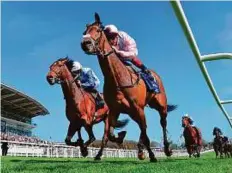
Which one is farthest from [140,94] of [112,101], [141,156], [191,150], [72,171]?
[191,150]

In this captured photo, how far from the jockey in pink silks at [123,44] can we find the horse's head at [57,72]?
2221mm

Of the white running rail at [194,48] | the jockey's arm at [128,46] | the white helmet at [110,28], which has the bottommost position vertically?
the white running rail at [194,48]

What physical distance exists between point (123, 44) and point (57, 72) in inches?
93.0

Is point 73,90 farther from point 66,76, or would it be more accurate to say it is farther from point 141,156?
point 141,156

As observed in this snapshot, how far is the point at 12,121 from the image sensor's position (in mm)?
53594

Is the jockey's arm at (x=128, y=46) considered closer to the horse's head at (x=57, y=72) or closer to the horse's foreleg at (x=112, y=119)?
the horse's foreleg at (x=112, y=119)

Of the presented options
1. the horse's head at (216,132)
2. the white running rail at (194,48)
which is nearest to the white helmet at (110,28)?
the white running rail at (194,48)

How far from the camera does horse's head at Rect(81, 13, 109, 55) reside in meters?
7.02

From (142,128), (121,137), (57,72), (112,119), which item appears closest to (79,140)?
(121,137)

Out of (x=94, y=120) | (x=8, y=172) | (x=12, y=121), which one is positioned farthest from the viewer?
(x=12, y=121)

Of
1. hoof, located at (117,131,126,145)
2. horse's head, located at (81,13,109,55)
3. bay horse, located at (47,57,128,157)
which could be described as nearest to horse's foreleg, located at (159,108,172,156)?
hoof, located at (117,131,126,145)

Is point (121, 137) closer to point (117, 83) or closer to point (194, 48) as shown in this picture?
point (117, 83)

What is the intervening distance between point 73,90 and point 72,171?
5815 mm

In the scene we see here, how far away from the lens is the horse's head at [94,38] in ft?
23.0
